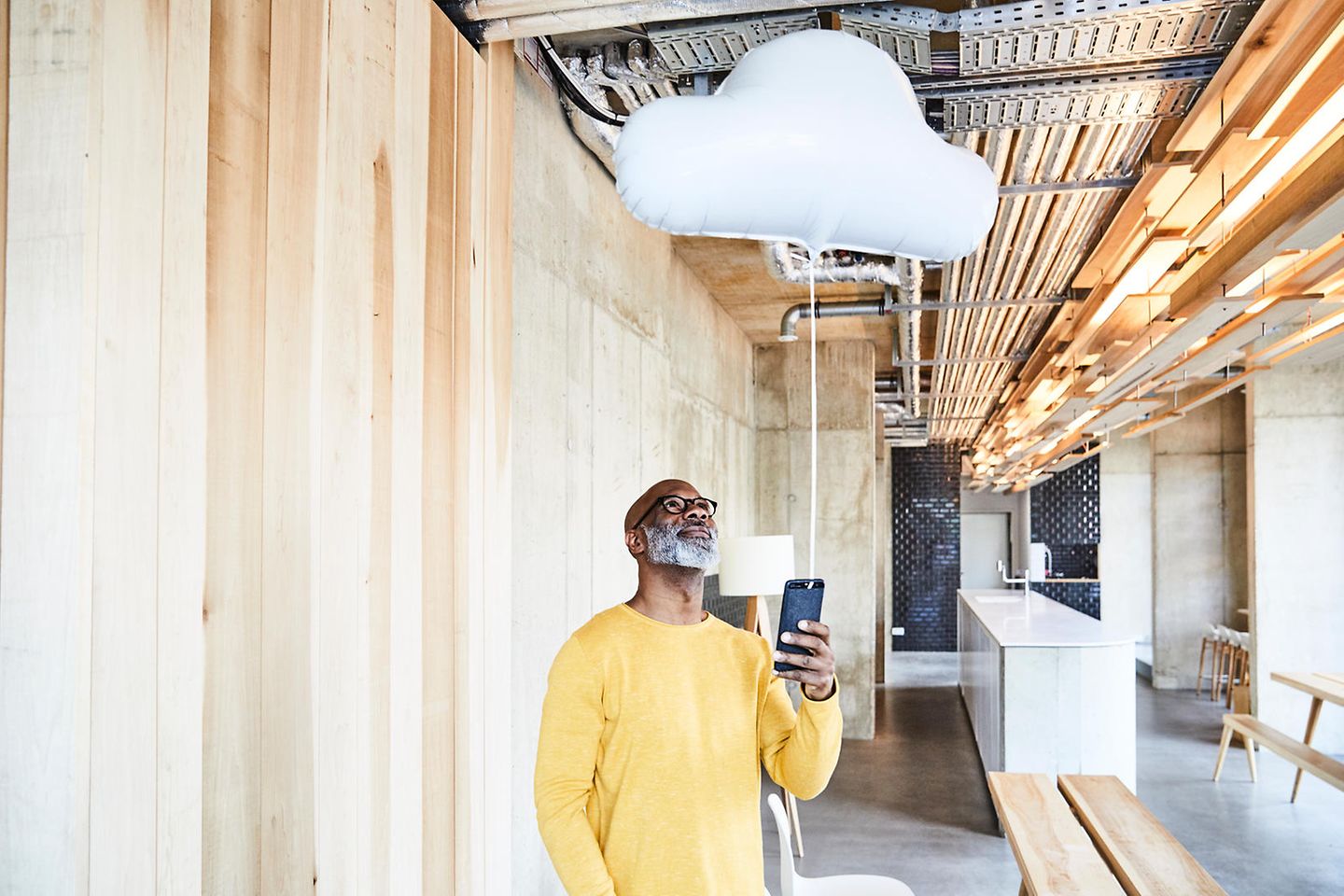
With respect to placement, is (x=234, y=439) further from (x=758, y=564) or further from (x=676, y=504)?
(x=758, y=564)

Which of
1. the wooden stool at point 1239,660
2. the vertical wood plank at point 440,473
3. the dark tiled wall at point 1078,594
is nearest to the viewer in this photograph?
the vertical wood plank at point 440,473

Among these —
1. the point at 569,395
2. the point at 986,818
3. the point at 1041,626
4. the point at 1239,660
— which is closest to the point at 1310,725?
the point at 1041,626

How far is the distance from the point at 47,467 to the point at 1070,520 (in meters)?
17.1

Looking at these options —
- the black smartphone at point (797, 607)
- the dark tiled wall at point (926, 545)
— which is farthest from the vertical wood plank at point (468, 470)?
the dark tiled wall at point (926, 545)

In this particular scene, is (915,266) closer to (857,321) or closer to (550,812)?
(857,321)

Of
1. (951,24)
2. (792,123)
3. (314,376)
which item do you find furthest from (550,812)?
(951,24)

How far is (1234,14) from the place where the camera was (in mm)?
2426

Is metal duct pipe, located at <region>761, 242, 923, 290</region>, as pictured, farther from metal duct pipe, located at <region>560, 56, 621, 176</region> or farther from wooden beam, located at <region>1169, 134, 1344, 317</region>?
wooden beam, located at <region>1169, 134, 1344, 317</region>

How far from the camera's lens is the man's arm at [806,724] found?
6.28 ft

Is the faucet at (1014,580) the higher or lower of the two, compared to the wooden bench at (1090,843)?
higher

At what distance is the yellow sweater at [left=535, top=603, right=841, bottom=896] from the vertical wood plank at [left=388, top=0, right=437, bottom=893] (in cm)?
28

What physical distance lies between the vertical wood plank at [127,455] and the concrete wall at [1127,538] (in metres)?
15.0

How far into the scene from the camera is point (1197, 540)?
1193 centimetres

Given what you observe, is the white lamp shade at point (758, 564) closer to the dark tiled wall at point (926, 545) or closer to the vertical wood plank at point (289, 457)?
the vertical wood plank at point (289, 457)
